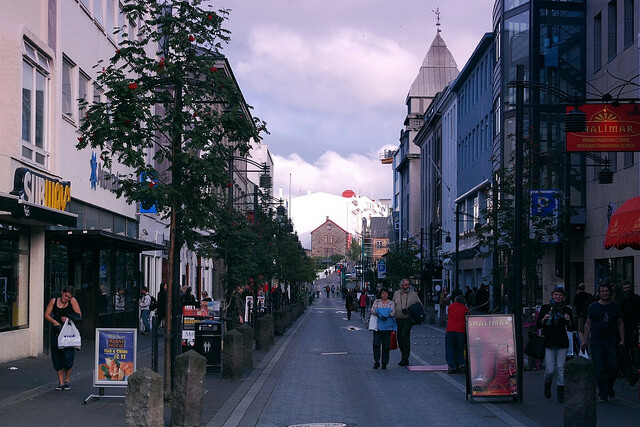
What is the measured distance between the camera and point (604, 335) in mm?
14023

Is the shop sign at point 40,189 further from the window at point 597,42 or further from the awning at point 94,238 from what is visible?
the window at point 597,42

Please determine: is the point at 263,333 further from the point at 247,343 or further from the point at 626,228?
the point at 626,228

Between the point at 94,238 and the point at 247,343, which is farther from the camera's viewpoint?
the point at 94,238

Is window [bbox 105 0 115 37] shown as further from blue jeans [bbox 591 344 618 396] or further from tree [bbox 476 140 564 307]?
blue jeans [bbox 591 344 618 396]

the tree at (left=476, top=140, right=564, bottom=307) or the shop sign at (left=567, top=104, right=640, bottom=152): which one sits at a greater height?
the shop sign at (left=567, top=104, right=640, bottom=152)

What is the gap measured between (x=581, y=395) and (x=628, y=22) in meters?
17.1

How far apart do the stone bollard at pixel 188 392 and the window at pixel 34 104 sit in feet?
35.1

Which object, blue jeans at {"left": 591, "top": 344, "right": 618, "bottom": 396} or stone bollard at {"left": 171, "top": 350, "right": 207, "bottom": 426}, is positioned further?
blue jeans at {"left": 591, "top": 344, "right": 618, "bottom": 396}

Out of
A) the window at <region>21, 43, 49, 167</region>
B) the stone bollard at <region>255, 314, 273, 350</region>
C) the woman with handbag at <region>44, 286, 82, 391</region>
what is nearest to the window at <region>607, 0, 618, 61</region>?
the stone bollard at <region>255, 314, 273, 350</region>

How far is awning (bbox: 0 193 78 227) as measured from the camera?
1705 cm

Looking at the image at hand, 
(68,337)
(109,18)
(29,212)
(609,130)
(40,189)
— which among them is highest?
(109,18)

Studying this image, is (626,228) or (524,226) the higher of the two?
(524,226)

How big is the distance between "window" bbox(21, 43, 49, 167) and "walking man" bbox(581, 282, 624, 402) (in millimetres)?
12676

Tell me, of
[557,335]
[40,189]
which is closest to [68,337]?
[40,189]
